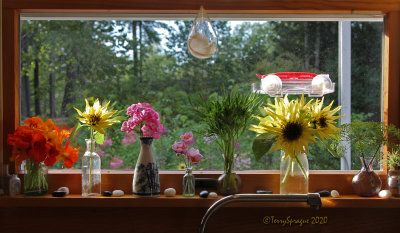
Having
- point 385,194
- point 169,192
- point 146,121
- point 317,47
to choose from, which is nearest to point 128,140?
point 146,121

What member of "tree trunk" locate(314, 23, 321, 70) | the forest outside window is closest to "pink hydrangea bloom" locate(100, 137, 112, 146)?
the forest outside window

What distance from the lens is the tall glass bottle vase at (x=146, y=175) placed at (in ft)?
4.95

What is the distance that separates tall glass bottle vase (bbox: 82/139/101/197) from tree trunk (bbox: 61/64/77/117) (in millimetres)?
234

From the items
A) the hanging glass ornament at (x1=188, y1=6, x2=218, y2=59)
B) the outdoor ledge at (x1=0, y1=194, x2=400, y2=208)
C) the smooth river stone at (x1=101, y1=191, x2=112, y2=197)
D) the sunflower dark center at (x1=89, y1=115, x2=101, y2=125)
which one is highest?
the hanging glass ornament at (x1=188, y1=6, x2=218, y2=59)

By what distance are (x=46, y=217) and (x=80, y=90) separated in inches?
19.6

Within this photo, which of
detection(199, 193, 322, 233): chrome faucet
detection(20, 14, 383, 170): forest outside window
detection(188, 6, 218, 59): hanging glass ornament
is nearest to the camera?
detection(199, 193, 322, 233): chrome faucet

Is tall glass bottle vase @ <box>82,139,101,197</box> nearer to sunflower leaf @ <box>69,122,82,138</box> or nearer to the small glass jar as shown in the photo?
sunflower leaf @ <box>69,122,82,138</box>

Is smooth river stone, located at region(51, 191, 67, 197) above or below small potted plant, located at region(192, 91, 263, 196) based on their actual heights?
below

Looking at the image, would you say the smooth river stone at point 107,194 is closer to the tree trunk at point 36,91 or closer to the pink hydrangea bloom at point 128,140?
the pink hydrangea bloom at point 128,140

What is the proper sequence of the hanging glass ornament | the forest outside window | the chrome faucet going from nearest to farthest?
1. the chrome faucet
2. the hanging glass ornament
3. the forest outside window

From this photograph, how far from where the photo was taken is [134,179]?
1531 millimetres

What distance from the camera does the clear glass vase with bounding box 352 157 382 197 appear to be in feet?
4.98

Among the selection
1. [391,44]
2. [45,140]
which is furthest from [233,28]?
[45,140]

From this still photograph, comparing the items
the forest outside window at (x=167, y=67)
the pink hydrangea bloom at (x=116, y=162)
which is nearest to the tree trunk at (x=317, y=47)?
the forest outside window at (x=167, y=67)
